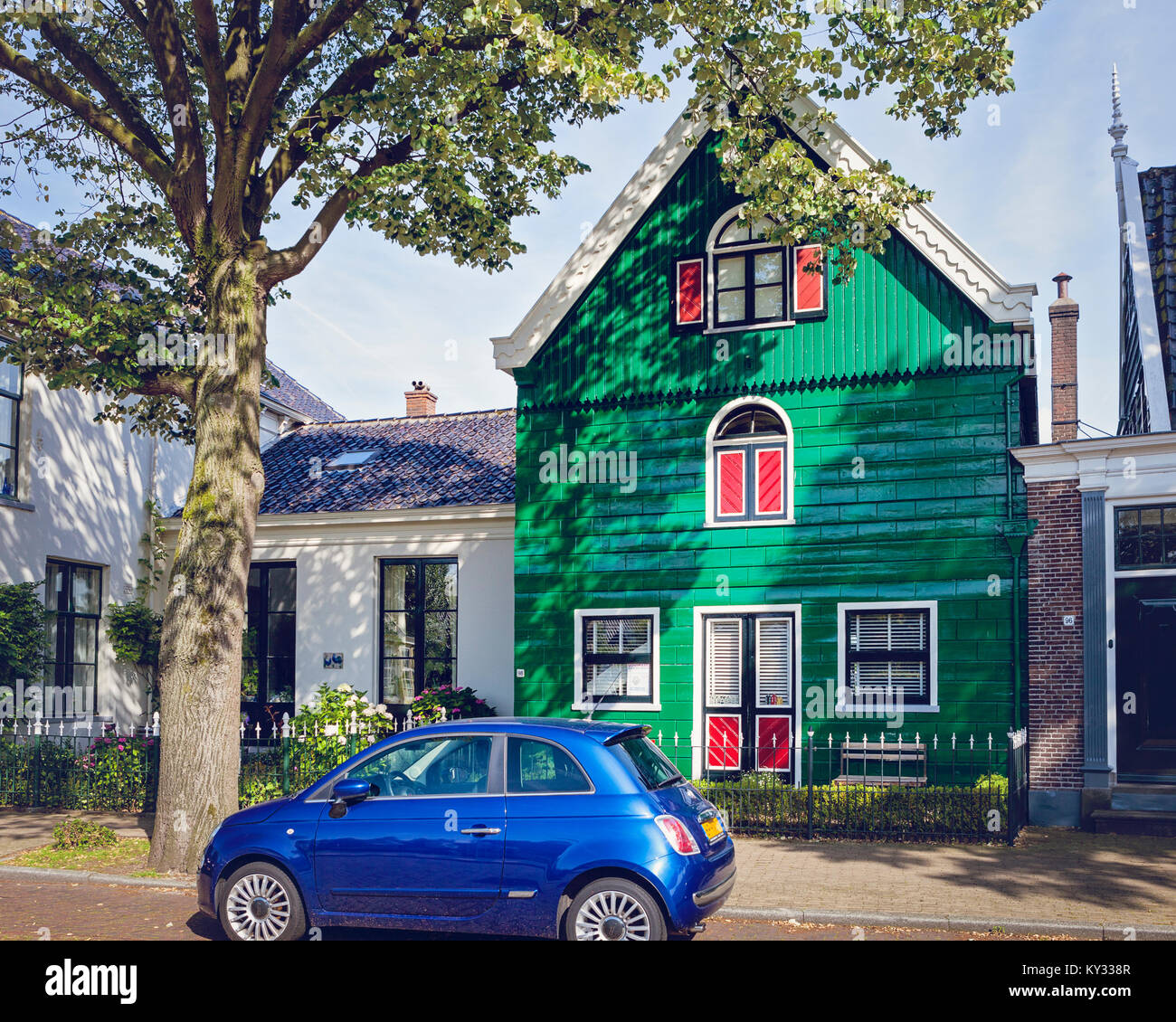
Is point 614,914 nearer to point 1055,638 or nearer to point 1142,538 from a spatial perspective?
point 1055,638

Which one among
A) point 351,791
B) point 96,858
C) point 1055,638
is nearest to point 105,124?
point 96,858

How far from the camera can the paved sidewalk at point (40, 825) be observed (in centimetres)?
1303

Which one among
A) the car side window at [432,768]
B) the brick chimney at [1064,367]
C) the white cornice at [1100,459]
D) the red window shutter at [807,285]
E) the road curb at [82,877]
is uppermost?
the red window shutter at [807,285]

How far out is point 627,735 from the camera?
8.27 m

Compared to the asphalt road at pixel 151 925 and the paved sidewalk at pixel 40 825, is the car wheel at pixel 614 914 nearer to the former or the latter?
the asphalt road at pixel 151 925

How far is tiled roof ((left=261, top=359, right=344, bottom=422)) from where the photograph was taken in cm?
2650

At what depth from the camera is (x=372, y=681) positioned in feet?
64.8

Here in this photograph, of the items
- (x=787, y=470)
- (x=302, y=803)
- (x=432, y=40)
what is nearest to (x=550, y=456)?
(x=787, y=470)

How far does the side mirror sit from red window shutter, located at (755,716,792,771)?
29.0 feet

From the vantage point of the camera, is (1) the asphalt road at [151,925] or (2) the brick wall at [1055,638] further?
(2) the brick wall at [1055,638]

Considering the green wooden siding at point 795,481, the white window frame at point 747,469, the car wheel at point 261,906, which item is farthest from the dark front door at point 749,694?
the car wheel at point 261,906

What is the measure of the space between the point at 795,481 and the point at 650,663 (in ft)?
11.5

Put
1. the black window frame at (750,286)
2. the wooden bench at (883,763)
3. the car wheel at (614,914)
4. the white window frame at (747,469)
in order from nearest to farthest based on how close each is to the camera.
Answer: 1. the car wheel at (614,914)
2. the wooden bench at (883,763)
3. the white window frame at (747,469)
4. the black window frame at (750,286)
